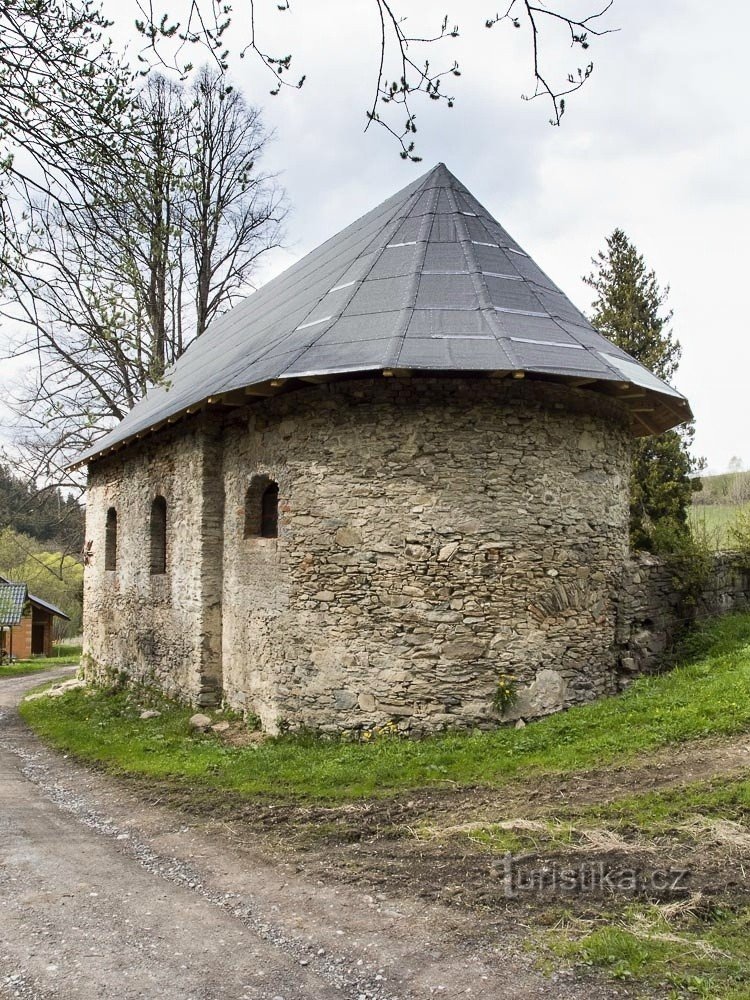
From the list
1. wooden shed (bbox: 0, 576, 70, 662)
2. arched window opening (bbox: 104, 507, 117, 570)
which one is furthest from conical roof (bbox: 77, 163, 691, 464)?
wooden shed (bbox: 0, 576, 70, 662)

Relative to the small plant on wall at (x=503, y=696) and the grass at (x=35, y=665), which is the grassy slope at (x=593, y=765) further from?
the grass at (x=35, y=665)

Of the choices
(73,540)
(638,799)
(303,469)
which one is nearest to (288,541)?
(303,469)

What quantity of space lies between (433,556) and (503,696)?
1.61 m

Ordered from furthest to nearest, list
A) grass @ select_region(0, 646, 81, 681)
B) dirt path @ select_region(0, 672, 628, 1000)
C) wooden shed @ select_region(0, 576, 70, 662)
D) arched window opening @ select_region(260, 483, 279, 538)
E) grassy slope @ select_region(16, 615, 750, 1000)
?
wooden shed @ select_region(0, 576, 70, 662)
grass @ select_region(0, 646, 81, 681)
arched window opening @ select_region(260, 483, 279, 538)
grassy slope @ select_region(16, 615, 750, 1000)
dirt path @ select_region(0, 672, 628, 1000)

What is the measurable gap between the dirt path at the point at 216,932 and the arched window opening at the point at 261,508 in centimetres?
405

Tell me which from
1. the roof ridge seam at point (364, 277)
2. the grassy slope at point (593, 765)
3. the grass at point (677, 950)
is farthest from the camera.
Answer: the roof ridge seam at point (364, 277)

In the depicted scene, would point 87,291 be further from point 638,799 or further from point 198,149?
point 638,799

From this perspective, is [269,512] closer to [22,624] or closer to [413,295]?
[413,295]

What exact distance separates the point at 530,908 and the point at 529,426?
5.09 metres

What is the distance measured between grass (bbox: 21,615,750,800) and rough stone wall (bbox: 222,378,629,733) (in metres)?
0.40

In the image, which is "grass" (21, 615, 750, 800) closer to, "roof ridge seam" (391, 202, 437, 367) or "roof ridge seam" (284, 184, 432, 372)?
"roof ridge seam" (391, 202, 437, 367)

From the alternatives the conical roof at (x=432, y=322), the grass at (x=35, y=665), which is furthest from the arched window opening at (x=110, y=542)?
the grass at (x=35, y=665)

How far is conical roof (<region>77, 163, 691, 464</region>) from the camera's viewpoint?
810 centimetres

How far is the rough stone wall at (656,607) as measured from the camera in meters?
9.18
